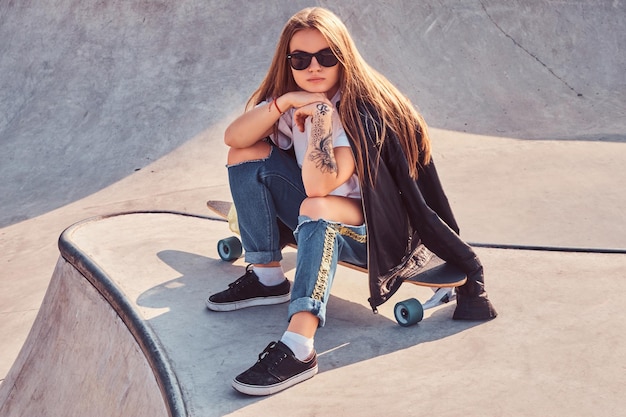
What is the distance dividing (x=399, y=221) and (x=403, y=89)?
595 centimetres

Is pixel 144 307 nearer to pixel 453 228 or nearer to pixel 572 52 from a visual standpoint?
pixel 453 228

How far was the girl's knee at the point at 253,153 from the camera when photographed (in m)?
3.53

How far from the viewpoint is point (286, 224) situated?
12.1 ft

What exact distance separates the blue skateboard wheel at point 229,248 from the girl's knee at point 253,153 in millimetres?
945

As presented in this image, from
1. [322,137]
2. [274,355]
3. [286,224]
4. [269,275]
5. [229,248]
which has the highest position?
[322,137]

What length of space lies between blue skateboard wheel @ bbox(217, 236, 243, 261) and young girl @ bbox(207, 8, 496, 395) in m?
0.77

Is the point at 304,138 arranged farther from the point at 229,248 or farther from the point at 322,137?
the point at 229,248

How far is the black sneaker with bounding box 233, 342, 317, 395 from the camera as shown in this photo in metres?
2.98

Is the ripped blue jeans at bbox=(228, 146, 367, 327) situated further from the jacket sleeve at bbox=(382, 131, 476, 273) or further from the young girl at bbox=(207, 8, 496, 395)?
the jacket sleeve at bbox=(382, 131, 476, 273)

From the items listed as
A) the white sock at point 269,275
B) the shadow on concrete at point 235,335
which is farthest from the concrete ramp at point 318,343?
the white sock at point 269,275

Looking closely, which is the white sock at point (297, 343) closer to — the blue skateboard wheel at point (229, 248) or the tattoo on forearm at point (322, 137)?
the tattoo on forearm at point (322, 137)

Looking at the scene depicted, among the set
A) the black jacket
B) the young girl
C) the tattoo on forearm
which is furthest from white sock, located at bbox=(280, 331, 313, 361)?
the tattoo on forearm

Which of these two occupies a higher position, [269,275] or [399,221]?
[399,221]

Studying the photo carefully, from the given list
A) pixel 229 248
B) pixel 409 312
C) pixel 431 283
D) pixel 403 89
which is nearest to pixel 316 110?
pixel 431 283
